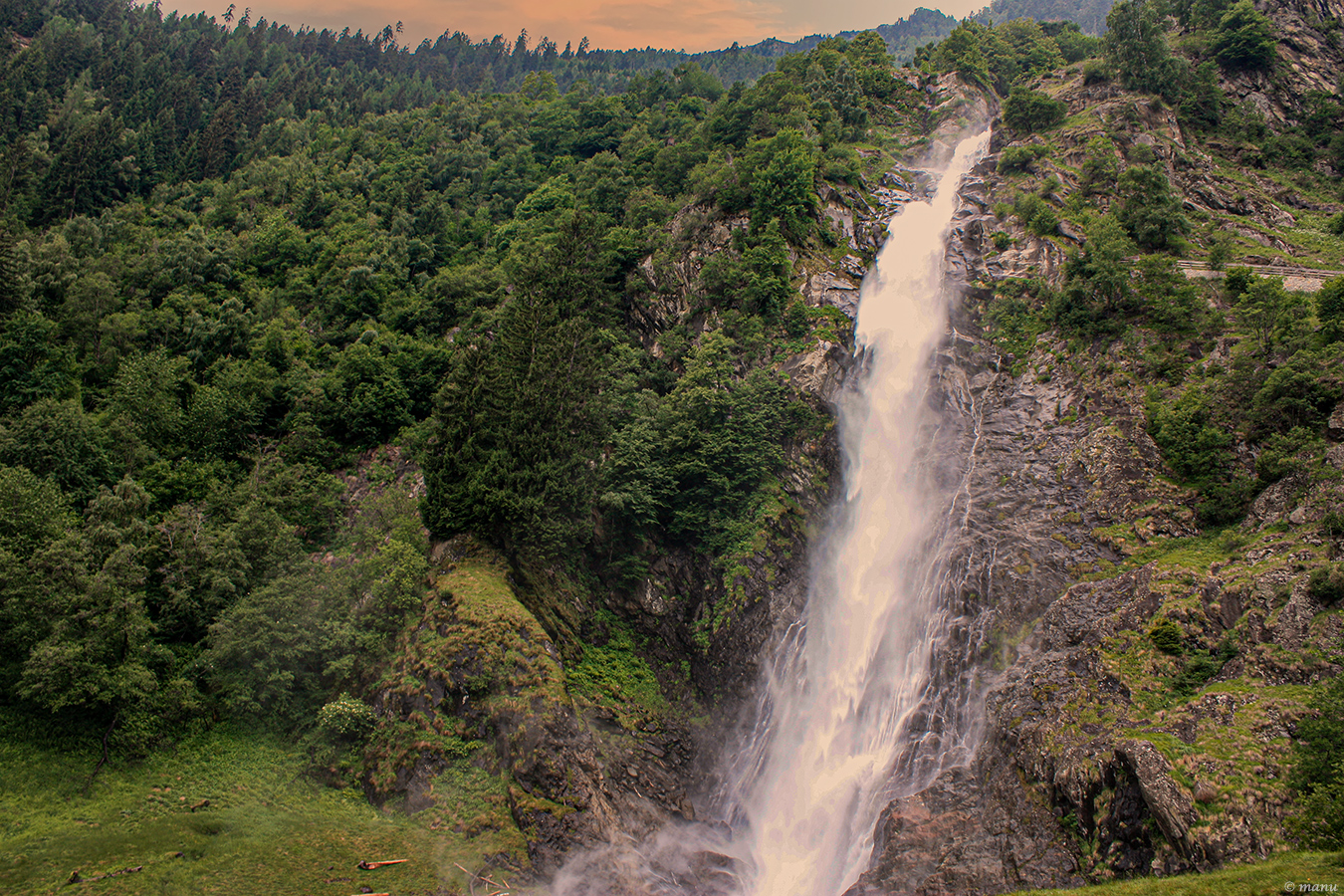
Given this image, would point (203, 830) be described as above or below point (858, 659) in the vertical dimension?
below

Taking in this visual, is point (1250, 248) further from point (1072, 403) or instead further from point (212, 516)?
point (212, 516)

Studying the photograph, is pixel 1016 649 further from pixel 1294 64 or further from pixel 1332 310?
pixel 1294 64

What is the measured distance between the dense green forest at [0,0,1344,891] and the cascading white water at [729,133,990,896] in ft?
14.6

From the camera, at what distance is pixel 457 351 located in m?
54.8

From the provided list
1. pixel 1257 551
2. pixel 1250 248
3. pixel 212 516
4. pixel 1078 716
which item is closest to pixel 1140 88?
pixel 1250 248

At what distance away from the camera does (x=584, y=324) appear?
45.8 metres

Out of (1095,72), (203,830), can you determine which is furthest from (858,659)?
(1095,72)

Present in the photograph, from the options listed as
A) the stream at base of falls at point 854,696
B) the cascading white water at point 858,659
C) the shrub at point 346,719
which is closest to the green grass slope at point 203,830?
the shrub at point 346,719

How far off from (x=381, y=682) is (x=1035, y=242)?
53.5 meters

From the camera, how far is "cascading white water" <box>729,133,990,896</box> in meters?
31.7

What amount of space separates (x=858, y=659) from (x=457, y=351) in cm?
3710

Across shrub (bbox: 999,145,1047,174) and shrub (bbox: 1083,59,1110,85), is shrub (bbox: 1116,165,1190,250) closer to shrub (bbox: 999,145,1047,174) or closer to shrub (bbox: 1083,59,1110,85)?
shrub (bbox: 999,145,1047,174)

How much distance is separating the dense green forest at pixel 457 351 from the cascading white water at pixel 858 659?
4.47 m

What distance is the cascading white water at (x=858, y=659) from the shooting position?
104 feet
